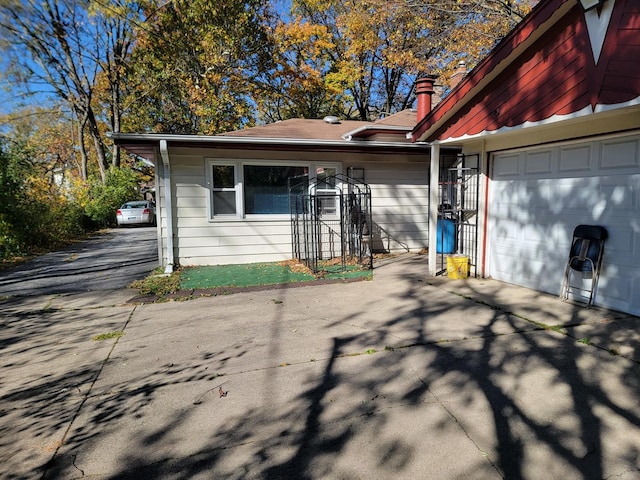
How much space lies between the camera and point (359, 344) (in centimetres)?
408

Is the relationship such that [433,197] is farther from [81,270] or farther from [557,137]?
[81,270]

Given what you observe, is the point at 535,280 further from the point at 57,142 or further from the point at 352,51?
the point at 57,142

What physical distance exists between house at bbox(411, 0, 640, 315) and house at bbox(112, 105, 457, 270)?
2.28m

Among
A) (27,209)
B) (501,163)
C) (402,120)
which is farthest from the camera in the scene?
(27,209)

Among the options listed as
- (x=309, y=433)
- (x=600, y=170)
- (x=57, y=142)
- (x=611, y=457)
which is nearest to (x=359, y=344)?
(x=309, y=433)

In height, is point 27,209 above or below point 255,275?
above

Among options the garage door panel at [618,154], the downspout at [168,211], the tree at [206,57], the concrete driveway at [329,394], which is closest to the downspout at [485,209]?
the concrete driveway at [329,394]

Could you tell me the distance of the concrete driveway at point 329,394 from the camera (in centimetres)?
232

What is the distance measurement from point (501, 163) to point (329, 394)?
16.8 ft

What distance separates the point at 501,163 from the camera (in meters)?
6.46

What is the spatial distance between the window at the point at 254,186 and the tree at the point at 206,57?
13159 mm

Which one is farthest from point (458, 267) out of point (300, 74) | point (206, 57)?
point (206, 57)

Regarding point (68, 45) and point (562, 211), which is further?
point (68, 45)

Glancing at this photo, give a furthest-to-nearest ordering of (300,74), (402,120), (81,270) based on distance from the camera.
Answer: (300,74) → (402,120) → (81,270)
